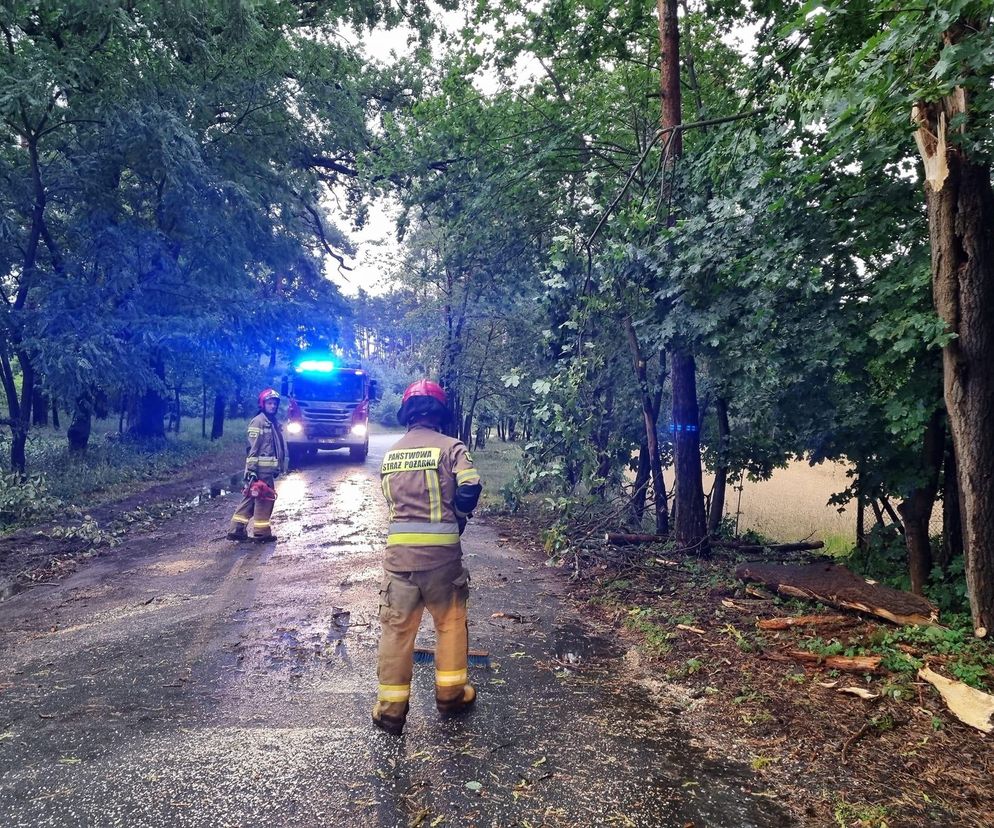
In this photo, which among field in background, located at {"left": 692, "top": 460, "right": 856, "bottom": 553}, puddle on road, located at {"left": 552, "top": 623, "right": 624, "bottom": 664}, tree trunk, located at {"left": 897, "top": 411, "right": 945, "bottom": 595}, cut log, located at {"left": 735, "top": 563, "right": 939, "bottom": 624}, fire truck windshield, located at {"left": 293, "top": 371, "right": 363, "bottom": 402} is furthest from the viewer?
fire truck windshield, located at {"left": 293, "top": 371, "right": 363, "bottom": 402}

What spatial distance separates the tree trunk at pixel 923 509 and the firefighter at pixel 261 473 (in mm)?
7356

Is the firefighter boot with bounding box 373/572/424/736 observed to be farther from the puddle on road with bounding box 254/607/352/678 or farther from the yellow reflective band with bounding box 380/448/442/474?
the puddle on road with bounding box 254/607/352/678

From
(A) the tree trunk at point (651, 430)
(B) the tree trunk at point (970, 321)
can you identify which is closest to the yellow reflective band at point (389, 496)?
(B) the tree trunk at point (970, 321)

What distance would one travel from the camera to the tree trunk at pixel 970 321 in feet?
14.1

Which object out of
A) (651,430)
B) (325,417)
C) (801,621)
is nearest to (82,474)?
(325,417)

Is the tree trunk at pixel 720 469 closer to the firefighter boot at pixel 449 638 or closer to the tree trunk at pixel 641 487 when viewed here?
the tree trunk at pixel 641 487

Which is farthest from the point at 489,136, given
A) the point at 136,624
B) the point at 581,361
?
the point at 136,624

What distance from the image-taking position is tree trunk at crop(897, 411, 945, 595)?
5551 millimetres

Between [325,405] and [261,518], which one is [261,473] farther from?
[325,405]

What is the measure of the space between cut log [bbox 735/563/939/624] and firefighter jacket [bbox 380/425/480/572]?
3.37 meters

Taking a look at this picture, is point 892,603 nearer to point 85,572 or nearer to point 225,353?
point 85,572

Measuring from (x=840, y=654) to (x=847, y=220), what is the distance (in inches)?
139

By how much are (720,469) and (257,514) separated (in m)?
6.26

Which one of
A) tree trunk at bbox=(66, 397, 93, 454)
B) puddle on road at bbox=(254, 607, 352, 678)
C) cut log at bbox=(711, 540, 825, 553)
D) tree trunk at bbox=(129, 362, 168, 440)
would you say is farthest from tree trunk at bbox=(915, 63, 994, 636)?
tree trunk at bbox=(129, 362, 168, 440)
